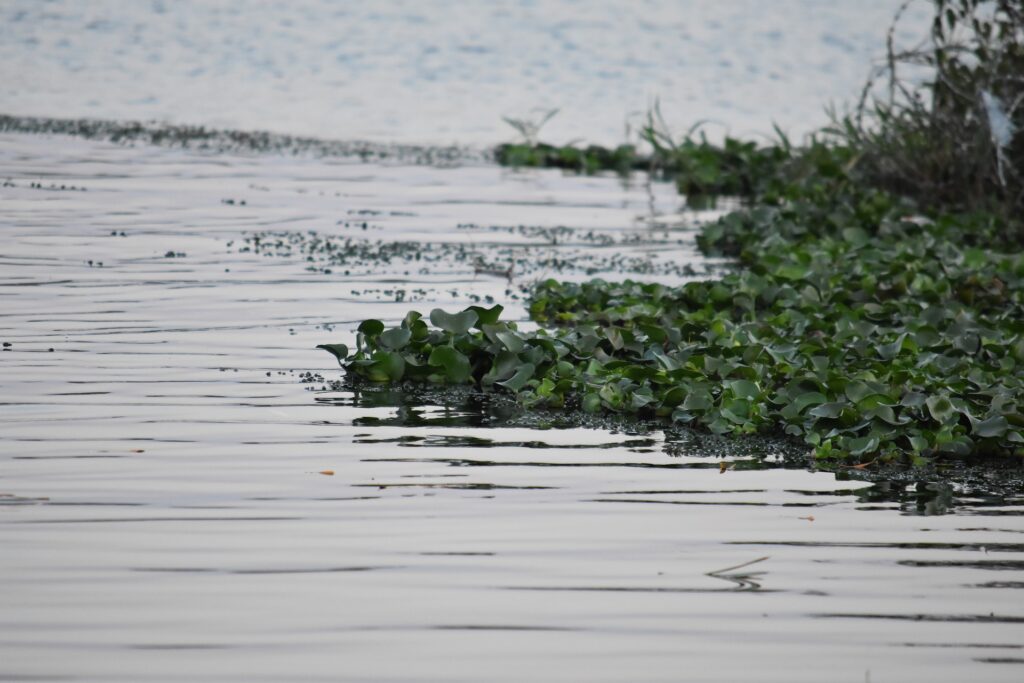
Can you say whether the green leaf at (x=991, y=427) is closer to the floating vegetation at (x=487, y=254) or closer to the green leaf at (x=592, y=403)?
the green leaf at (x=592, y=403)

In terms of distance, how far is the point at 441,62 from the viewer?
1092 inches

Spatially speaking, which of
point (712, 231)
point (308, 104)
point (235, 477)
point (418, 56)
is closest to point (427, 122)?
point (308, 104)

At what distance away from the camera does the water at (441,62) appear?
21453 mm

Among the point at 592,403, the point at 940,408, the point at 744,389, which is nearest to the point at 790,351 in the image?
the point at 744,389

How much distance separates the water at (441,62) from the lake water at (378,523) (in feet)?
35.8

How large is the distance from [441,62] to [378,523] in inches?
919

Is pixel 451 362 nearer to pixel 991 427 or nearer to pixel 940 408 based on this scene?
pixel 940 408

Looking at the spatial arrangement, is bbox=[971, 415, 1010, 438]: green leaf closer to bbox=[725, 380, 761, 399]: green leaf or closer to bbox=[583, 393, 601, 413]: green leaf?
bbox=[725, 380, 761, 399]: green leaf

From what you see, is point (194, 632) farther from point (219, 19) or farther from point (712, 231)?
point (219, 19)

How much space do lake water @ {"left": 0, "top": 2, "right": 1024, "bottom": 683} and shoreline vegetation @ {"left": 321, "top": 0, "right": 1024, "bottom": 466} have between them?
0.84 feet

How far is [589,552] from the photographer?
15.5 ft

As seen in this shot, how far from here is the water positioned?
21.5m

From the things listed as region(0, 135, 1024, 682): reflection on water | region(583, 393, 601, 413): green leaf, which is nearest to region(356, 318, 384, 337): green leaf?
region(0, 135, 1024, 682): reflection on water

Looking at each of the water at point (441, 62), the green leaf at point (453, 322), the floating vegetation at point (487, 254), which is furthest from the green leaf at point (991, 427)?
the water at point (441, 62)
